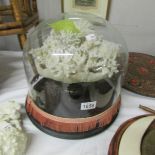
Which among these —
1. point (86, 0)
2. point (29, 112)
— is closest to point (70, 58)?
point (29, 112)

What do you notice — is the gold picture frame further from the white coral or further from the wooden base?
the wooden base

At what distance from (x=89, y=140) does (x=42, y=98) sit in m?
0.19

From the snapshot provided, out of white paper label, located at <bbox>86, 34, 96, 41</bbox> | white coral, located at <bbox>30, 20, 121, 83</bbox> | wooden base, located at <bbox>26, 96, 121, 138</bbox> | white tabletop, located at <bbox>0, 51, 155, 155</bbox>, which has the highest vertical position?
white paper label, located at <bbox>86, 34, 96, 41</bbox>

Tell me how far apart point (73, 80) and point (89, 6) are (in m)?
0.55

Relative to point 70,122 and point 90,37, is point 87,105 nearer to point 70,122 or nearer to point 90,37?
point 70,122

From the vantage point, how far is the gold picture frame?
3.59 feet

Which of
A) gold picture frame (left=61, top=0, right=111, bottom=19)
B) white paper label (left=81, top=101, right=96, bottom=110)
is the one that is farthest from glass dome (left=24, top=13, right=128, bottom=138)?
gold picture frame (left=61, top=0, right=111, bottom=19)

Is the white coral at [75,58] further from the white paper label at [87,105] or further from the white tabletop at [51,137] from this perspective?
the white tabletop at [51,137]

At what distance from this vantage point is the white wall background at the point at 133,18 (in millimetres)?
1119

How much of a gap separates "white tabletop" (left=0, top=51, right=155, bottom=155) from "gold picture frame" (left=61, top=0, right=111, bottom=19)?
1.16 feet

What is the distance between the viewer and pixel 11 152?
0.62 m

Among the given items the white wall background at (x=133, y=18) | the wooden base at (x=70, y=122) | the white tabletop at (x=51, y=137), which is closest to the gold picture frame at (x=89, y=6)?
the white wall background at (x=133, y=18)

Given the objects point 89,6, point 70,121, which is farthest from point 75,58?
point 89,6

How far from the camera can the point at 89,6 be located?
1.11m
